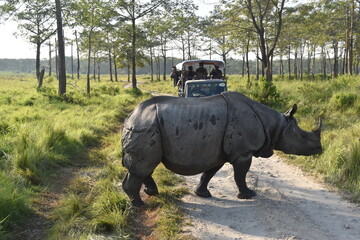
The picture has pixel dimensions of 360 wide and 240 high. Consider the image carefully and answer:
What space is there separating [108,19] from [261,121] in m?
19.1

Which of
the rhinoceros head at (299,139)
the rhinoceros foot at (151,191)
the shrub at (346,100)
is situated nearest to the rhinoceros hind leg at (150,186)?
the rhinoceros foot at (151,191)

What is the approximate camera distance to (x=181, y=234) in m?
3.75

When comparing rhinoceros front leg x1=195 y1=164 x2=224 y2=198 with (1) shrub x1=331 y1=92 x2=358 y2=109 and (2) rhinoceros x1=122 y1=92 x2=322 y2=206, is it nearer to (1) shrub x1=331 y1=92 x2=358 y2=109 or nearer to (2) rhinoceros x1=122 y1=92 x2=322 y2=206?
(2) rhinoceros x1=122 y1=92 x2=322 y2=206

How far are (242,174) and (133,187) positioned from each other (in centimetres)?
170

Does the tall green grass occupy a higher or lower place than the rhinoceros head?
lower

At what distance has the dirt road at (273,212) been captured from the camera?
150 inches

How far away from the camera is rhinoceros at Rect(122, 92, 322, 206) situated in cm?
435

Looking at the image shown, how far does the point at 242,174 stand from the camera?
479cm

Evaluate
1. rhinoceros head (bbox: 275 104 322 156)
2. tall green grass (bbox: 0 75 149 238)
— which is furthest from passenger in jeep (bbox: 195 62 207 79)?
rhinoceros head (bbox: 275 104 322 156)

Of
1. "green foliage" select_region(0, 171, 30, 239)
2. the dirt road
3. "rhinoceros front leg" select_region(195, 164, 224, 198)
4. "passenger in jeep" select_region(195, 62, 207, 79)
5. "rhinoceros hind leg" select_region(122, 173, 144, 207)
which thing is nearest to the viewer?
the dirt road

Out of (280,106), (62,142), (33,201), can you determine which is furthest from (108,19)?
(33,201)

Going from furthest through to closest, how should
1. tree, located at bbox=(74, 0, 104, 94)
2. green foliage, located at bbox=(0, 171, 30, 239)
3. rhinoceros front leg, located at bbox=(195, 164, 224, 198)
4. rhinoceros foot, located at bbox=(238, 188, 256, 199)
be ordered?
tree, located at bbox=(74, 0, 104, 94)
rhinoceros front leg, located at bbox=(195, 164, 224, 198)
rhinoceros foot, located at bbox=(238, 188, 256, 199)
green foliage, located at bbox=(0, 171, 30, 239)

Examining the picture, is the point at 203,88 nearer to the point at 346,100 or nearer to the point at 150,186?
the point at 346,100

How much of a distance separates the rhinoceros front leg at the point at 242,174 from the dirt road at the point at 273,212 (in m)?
0.12
